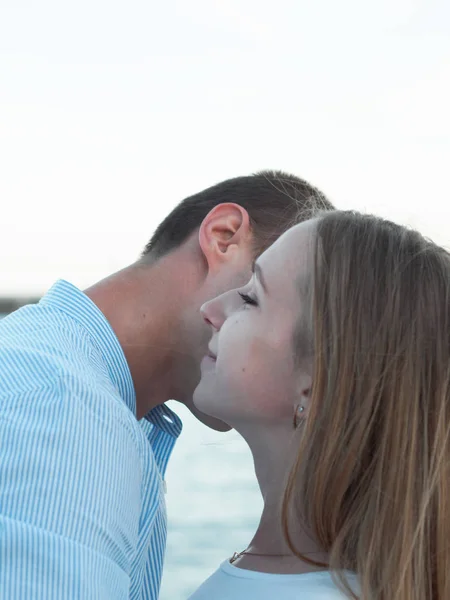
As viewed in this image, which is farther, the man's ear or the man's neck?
the man's ear

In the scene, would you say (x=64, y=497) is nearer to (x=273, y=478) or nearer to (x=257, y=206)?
(x=273, y=478)

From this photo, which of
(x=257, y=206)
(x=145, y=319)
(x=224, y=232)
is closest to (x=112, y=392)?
(x=145, y=319)

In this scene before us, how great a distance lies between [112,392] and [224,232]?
67cm

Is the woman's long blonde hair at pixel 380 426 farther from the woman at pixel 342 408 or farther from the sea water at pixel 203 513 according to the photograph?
the sea water at pixel 203 513

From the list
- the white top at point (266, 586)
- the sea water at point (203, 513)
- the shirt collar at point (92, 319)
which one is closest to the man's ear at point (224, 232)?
the shirt collar at point (92, 319)

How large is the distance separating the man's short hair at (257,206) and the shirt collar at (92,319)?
414 mm

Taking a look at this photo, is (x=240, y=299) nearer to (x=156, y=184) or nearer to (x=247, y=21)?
(x=156, y=184)

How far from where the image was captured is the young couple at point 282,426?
3.81 feet

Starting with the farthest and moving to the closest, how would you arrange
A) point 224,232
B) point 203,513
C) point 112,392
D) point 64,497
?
point 203,513 → point 224,232 → point 112,392 → point 64,497

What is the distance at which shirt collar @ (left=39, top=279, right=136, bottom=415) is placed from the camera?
1.58 meters

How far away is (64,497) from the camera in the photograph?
1.15 metres

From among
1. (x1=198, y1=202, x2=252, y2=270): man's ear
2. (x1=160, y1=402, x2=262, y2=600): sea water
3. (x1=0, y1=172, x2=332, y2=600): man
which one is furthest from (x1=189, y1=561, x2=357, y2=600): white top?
(x1=160, y1=402, x2=262, y2=600): sea water

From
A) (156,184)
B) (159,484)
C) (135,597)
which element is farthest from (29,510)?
(156,184)

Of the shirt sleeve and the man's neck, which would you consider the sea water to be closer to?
the man's neck
